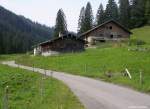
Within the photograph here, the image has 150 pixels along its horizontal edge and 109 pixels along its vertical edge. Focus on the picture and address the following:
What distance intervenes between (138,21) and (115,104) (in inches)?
4296

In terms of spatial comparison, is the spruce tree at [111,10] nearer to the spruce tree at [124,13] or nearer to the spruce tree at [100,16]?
the spruce tree at [100,16]

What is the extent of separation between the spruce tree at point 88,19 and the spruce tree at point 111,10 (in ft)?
19.5

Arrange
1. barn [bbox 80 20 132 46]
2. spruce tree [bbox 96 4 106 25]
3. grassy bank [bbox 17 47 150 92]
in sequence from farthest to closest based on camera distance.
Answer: spruce tree [bbox 96 4 106 25]
barn [bbox 80 20 132 46]
grassy bank [bbox 17 47 150 92]

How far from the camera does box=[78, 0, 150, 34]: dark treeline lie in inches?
4973

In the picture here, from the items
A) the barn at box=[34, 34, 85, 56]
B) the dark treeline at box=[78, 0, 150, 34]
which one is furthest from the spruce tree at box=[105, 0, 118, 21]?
the barn at box=[34, 34, 85, 56]

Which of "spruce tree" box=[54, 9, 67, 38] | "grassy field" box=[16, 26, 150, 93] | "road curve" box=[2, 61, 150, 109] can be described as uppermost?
"spruce tree" box=[54, 9, 67, 38]

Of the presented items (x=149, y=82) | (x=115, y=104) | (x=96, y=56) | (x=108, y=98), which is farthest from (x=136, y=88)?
(x=96, y=56)

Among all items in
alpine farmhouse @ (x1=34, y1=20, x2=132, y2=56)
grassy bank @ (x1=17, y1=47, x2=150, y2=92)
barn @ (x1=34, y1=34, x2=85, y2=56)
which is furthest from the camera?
alpine farmhouse @ (x1=34, y1=20, x2=132, y2=56)

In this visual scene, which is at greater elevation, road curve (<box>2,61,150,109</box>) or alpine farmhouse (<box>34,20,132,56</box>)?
alpine farmhouse (<box>34,20,132,56</box>)

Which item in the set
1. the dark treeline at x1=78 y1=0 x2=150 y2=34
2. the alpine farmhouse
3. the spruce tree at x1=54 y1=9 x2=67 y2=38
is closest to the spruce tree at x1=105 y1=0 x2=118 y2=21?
the dark treeline at x1=78 y1=0 x2=150 y2=34

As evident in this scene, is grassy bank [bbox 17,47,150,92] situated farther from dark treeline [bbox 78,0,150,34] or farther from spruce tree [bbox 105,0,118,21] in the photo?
spruce tree [bbox 105,0,118,21]

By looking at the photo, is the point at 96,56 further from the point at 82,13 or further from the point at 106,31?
the point at 82,13

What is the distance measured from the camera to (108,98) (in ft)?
76.0

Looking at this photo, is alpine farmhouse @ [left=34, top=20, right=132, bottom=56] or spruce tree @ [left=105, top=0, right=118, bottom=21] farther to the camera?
spruce tree @ [left=105, top=0, right=118, bottom=21]
